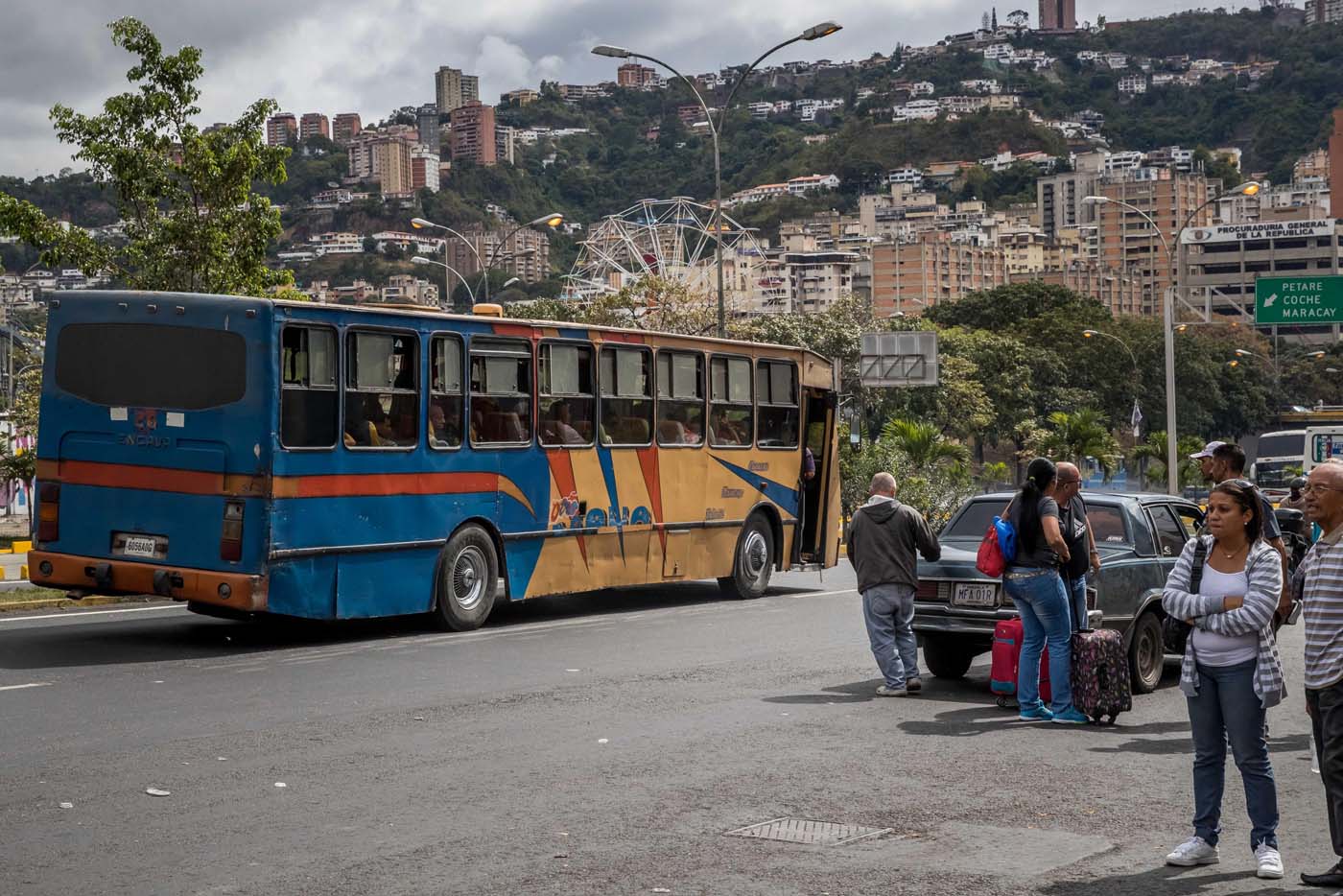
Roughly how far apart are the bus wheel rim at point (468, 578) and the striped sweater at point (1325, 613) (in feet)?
34.9

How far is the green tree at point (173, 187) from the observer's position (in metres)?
23.3

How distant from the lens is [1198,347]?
352ft

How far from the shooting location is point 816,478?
22500mm

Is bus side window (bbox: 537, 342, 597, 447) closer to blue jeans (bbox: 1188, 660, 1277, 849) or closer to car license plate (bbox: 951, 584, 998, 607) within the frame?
car license plate (bbox: 951, 584, 998, 607)

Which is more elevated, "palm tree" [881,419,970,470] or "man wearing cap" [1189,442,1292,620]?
"palm tree" [881,419,970,470]

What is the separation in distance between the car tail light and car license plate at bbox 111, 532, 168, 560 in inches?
24.1

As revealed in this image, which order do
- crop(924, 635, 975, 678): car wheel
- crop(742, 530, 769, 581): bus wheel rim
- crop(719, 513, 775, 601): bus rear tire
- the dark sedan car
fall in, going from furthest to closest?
1. crop(742, 530, 769, 581): bus wheel rim
2. crop(719, 513, 775, 601): bus rear tire
3. crop(924, 635, 975, 678): car wheel
4. the dark sedan car

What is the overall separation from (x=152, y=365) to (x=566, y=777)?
7304mm

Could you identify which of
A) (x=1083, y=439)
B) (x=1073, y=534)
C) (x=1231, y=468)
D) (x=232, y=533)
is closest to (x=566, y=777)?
(x=1231, y=468)

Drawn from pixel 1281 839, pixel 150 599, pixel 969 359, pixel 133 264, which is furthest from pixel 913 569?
pixel 969 359

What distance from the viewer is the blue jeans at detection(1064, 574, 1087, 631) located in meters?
11.3

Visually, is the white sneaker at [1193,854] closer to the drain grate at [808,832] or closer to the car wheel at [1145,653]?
the drain grate at [808,832]

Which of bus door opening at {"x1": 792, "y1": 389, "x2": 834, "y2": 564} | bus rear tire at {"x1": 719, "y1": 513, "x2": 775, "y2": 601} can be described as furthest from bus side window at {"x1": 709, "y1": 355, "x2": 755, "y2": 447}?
bus door opening at {"x1": 792, "y1": 389, "x2": 834, "y2": 564}

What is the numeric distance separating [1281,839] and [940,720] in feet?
12.0
